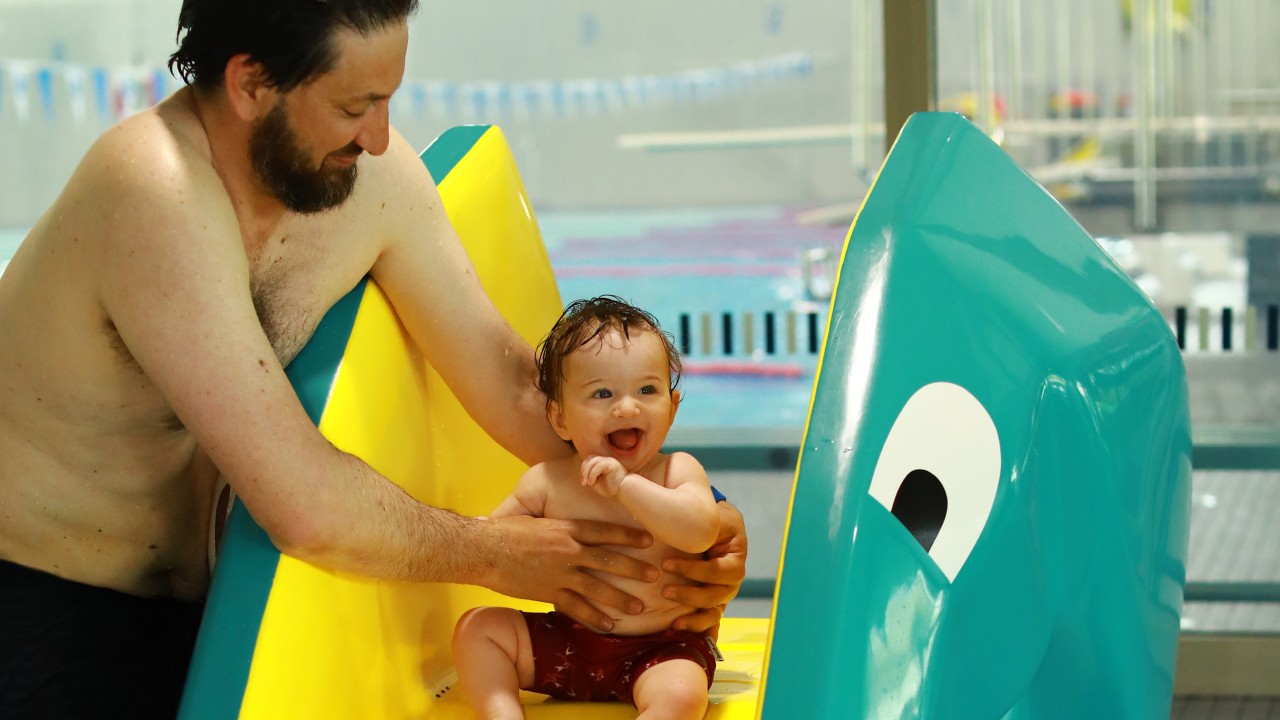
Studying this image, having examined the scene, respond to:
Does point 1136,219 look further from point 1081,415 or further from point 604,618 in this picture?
point 604,618

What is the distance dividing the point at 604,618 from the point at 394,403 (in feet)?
1.00

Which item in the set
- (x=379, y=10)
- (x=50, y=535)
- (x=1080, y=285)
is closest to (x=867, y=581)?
(x=1080, y=285)

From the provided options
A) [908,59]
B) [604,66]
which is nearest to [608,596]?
[908,59]

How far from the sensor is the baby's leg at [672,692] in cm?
110

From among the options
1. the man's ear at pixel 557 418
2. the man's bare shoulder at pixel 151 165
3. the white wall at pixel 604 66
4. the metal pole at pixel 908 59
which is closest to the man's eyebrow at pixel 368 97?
the man's bare shoulder at pixel 151 165

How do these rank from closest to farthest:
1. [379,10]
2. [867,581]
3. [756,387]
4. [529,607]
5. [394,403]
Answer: [867,581], [379,10], [394,403], [529,607], [756,387]

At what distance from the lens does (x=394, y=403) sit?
1272mm

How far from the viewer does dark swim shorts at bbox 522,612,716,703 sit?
3.87 ft

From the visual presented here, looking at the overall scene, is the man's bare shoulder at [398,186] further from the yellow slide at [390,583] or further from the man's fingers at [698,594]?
the man's fingers at [698,594]

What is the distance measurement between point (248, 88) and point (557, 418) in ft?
1.45

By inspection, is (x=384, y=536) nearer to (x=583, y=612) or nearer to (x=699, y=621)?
(x=583, y=612)

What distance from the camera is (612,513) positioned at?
1.27 m

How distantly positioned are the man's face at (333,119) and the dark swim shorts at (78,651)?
427mm

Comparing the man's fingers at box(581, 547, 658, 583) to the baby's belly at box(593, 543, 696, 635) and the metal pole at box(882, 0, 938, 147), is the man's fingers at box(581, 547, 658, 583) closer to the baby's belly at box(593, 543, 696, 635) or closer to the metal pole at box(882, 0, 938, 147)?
the baby's belly at box(593, 543, 696, 635)
